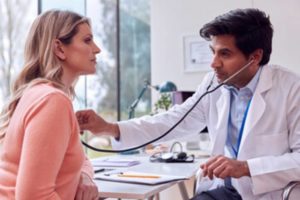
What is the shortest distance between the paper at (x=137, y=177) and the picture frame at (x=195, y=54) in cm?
198

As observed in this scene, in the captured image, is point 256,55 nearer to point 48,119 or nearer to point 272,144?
point 272,144

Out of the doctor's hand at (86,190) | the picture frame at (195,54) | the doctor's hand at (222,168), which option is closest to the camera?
the doctor's hand at (86,190)

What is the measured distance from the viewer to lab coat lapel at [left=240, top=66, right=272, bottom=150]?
57.8 inches

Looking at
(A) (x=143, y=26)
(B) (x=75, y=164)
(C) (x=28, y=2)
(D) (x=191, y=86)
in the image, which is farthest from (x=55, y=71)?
(A) (x=143, y=26)

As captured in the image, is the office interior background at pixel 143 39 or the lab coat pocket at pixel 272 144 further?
the office interior background at pixel 143 39

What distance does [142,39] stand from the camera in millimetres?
4105

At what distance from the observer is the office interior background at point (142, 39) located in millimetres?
2871

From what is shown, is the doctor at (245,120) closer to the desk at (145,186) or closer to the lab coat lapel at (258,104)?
the lab coat lapel at (258,104)

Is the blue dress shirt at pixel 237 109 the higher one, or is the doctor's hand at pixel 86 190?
the blue dress shirt at pixel 237 109

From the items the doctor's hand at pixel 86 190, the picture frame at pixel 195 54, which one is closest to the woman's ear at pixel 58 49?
the doctor's hand at pixel 86 190

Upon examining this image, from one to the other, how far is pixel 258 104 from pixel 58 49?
0.76 metres

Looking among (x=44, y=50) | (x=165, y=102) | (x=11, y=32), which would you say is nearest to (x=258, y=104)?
(x=44, y=50)

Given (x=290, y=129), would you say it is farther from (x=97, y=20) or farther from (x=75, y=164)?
(x=97, y=20)

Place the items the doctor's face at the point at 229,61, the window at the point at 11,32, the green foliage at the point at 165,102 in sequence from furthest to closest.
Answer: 1. the green foliage at the point at 165,102
2. the window at the point at 11,32
3. the doctor's face at the point at 229,61
